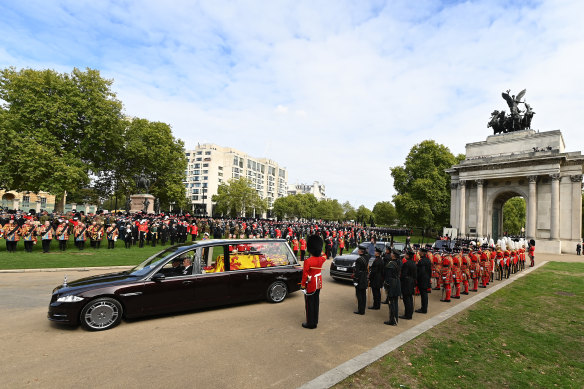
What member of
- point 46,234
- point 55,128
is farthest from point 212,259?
point 55,128

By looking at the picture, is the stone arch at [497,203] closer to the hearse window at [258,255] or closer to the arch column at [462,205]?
the arch column at [462,205]

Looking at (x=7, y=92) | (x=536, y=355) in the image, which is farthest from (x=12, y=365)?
(x=7, y=92)

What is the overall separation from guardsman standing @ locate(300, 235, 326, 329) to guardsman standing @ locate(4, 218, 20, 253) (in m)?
15.8

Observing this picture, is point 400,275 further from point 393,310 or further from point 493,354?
point 493,354

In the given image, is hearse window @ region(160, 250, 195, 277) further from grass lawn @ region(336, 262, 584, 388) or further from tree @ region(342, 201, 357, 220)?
tree @ region(342, 201, 357, 220)

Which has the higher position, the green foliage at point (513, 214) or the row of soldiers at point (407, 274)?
the green foliage at point (513, 214)

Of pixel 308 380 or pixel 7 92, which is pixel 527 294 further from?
pixel 7 92

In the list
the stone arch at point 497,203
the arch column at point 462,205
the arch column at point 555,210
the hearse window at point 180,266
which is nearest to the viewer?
the hearse window at point 180,266

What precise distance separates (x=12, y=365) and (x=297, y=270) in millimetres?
6370

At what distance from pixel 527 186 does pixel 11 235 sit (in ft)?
150

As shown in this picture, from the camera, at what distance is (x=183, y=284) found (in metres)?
7.11

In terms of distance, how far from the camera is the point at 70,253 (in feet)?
51.7

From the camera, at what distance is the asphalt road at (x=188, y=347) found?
4.29 meters

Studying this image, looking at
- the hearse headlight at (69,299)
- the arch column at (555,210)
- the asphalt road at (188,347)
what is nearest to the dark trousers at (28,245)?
the asphalt road at (188,347)
